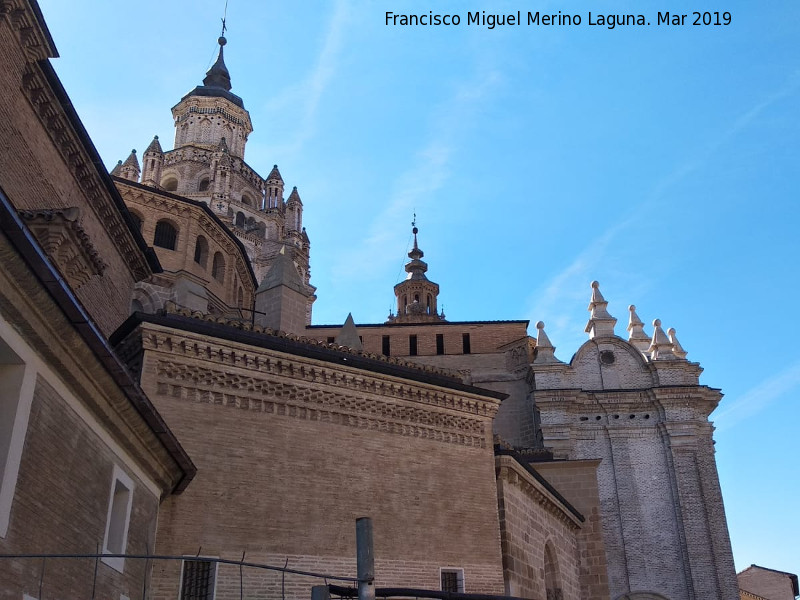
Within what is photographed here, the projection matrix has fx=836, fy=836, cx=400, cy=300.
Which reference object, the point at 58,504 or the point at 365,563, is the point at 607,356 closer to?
the point at 58,504

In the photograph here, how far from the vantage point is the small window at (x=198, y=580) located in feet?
43.7

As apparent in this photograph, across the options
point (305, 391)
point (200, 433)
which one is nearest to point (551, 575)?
point (305, 391)

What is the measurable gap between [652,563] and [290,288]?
2208cm

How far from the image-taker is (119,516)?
10.8m

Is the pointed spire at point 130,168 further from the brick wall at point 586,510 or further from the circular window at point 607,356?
the brick wall at point 586,510

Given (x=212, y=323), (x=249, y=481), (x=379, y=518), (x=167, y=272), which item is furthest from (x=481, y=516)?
(x=167, y=272)

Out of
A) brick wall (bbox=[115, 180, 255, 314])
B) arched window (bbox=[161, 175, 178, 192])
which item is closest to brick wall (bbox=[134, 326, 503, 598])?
brick wall (bbox=[115, 180, 255, 314])

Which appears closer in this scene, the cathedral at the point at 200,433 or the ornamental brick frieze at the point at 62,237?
the cathedral at the point at 200,433

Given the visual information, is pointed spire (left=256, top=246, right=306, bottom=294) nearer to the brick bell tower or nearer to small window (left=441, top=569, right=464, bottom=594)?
small window (left=441, top=569, right=464, bottom=594)

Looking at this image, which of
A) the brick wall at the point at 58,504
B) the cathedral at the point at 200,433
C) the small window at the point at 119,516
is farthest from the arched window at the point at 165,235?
the brick wall at the point at 58,504

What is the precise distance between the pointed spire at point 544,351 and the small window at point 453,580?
74.1 ft

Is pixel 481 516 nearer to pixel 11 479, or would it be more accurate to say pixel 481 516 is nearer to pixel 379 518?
pixel 379 518

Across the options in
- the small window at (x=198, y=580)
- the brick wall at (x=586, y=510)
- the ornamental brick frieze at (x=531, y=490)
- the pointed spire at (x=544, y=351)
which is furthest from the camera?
the pointed spire at (x=544, y=351)

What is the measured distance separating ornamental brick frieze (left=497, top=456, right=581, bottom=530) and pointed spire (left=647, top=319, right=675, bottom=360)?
17561 millimetres
